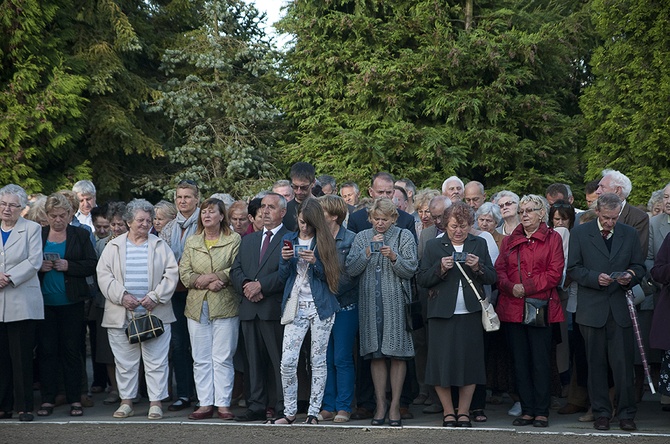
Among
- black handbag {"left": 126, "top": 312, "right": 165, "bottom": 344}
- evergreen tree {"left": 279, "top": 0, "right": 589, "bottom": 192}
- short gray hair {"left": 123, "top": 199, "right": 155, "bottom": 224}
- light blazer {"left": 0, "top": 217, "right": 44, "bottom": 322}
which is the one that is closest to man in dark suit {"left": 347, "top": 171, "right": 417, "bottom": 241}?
short gray hair {"left": 123, "top": 199, "right": 155, "bottom": 224}

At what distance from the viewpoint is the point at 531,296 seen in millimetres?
8852

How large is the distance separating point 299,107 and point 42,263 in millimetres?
15816

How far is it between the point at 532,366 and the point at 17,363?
493 cm

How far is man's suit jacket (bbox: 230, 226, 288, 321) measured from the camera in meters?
9.18

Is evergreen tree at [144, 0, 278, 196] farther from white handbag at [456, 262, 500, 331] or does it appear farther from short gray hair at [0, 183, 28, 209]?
white handbag at [456, 262, 500, 331]

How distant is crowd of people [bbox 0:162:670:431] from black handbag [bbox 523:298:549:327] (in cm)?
1

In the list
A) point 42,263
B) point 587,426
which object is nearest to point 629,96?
point 587,426

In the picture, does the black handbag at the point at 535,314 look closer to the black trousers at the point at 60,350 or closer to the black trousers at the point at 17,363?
the black trousers at the point at 60,350

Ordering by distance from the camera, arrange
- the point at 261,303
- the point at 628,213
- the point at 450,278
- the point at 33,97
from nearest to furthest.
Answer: the point at 450,278 → the point at 261,303 → the point at 628,213 → the point at 33,97

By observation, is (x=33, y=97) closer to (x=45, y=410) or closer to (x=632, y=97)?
(x=45, y=410)

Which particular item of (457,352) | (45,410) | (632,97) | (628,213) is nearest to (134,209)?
(45,410)

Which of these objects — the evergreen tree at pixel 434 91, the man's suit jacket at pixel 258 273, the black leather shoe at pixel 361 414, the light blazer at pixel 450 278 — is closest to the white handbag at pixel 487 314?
the light blazer at pixel 450 278

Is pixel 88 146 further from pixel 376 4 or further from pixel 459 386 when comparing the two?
pixel 459 386

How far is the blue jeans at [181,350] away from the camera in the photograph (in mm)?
10008
